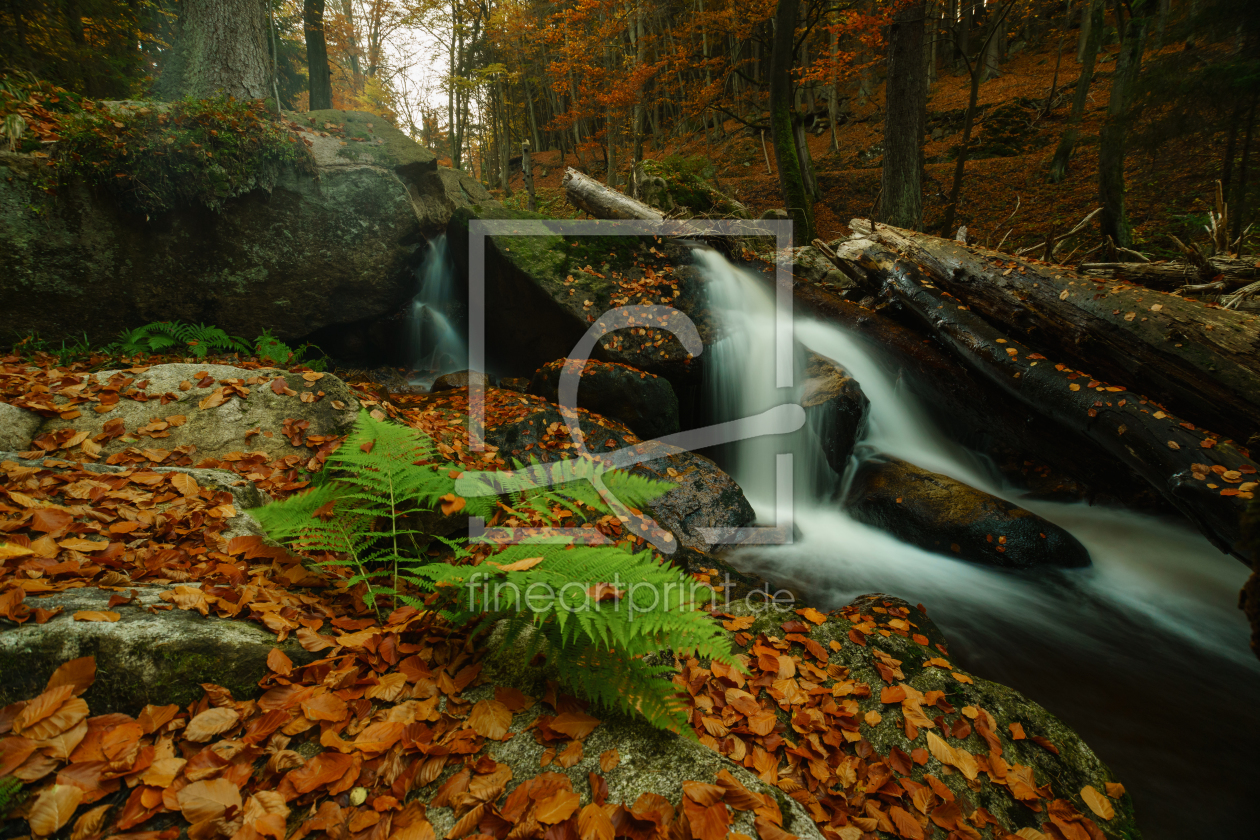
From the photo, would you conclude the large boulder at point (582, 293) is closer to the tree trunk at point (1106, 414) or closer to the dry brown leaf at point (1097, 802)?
the tree trunk at point (1106, 414)

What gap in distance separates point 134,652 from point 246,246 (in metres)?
7.80

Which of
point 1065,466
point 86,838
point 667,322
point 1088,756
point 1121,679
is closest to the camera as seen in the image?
point 86,838

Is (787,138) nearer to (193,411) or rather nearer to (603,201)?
Result: (603,201)

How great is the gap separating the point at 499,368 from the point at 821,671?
8.27 m

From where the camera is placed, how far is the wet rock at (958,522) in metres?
5.41

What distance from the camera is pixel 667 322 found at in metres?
Result: 7.95

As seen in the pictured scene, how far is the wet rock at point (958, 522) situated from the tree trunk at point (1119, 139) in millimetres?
6713

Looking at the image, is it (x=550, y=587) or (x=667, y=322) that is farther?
(x=667, y=322)

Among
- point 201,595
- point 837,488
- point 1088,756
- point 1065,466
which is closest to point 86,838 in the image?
point 201,595

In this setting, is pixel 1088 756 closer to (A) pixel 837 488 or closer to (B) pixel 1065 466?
(A) pixel 837 488

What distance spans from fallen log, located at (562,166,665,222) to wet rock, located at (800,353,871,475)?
5.04 metres

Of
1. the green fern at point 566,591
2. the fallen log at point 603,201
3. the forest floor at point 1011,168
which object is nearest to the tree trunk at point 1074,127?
the forest floor at point 1011,168

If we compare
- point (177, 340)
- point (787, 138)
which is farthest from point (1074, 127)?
point (177, 340)

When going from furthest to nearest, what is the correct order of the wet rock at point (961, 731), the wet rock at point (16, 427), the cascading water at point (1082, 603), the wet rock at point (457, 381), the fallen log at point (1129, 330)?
the wet rock at point (457, 381) < the fallen log at point (1129, 330) < the cascading water at point (1082, 603) < the wet rock at point (16, 427) < the wet rock at point (961, 731)
